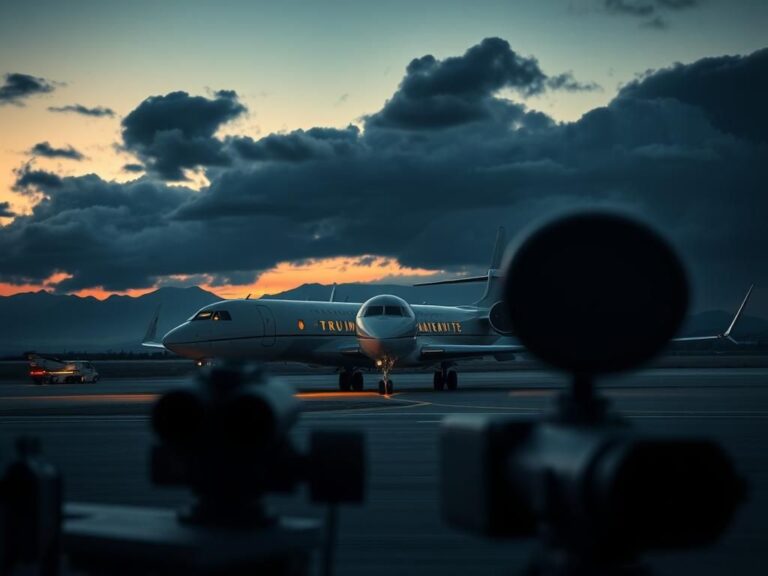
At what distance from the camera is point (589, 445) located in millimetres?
2084

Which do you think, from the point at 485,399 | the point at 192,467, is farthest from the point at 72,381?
the point at 192,467

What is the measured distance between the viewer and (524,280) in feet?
8.08

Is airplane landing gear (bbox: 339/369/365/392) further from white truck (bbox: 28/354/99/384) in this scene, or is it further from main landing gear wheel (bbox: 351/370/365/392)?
white truck (bbox: 28/354/99/384)

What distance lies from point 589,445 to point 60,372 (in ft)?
179

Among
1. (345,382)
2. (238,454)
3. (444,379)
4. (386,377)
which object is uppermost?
(238,454)

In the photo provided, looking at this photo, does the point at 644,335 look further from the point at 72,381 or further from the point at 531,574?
the point at 72,381

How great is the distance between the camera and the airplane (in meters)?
38.7

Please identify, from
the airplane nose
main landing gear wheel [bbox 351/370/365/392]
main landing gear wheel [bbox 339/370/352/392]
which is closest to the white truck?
the airplane nose

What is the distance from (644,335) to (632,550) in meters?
0.49

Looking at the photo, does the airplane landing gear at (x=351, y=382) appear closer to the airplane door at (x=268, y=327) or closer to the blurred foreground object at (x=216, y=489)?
the airplane door at (x=268, y=327)

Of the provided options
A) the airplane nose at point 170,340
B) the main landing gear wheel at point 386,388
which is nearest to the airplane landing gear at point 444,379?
the main landing gear wheel at point 386,388

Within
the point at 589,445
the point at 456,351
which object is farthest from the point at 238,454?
the point at 456,351

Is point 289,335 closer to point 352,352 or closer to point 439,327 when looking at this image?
point 352,352

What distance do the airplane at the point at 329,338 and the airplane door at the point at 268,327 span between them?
0.04 meters
